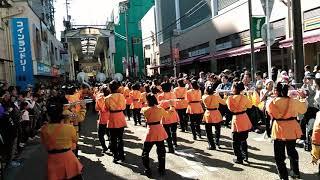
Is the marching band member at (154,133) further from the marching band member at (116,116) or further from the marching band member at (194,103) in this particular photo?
the marching band member at (194,103)

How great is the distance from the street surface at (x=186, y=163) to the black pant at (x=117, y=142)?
0.25m

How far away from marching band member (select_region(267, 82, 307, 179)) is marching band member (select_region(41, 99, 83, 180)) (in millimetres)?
Result: 3375

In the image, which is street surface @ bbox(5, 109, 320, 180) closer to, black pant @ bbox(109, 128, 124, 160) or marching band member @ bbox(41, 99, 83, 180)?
black pant @ bbox(109, 128, 124, 160)

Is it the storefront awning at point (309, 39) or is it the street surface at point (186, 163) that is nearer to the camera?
the street surface at point (186, 163)

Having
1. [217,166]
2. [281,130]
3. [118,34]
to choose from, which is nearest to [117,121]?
[217,166]

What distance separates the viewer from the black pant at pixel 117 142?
10324mm

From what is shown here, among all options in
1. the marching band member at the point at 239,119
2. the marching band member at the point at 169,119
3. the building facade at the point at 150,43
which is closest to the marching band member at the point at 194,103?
the marching band member at the point at 169,119

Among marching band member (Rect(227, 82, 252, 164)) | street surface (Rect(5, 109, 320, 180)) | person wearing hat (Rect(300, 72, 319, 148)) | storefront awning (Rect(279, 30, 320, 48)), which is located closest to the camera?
street surface (Rect(5, 109, 320, 180))

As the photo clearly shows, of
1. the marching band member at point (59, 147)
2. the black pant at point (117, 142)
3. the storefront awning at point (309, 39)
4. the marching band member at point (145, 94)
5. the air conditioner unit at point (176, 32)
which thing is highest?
the air conditioner unit at point (176, 32)

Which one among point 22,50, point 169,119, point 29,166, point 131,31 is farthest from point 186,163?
point 131,31

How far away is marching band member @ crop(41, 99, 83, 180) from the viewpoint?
6083 mm

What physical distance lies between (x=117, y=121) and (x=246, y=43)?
15584mm

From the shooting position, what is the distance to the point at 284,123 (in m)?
7.38

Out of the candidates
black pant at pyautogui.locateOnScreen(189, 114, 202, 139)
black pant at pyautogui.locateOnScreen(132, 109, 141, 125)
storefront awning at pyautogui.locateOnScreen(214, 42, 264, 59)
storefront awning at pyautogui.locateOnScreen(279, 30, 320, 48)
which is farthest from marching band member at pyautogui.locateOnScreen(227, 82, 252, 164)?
storefront awning at pyautogui.locateOnScreen(214, 42, 264, 59)
